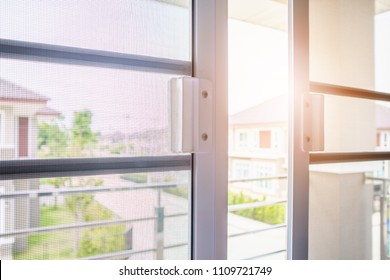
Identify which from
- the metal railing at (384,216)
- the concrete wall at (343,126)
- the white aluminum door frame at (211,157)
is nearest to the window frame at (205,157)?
the white aluminum door frame at (211,157)

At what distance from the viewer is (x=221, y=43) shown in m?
0.61

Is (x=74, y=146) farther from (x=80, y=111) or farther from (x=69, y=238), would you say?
(x=69, y=238)

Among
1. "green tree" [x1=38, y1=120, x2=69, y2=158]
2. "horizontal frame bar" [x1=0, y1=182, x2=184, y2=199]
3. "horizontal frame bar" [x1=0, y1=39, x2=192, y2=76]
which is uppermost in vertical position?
"horizontal frame bar" [x1=0, y1=39, x2=192, y2=76]

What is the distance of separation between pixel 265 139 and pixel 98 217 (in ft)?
2.21

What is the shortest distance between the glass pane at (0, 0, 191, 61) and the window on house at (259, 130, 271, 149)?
50 cm

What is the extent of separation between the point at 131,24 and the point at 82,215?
407 mm

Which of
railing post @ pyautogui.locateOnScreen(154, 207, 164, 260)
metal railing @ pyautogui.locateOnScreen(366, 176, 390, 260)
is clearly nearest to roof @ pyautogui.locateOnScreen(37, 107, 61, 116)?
railing post @ pyautogui.locateOnScreen(154, 207, 164, 260)

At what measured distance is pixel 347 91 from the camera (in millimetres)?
845

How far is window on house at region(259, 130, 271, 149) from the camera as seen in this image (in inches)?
37.7

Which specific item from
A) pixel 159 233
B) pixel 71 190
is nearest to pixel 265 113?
pixel 159 233

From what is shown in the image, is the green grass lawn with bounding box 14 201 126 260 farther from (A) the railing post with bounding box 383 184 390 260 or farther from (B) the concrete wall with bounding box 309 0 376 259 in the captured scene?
(A) the railing post with bounding box 383 184 390 260

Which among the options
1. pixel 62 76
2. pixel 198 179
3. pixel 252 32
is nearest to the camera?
pixel 62 76
